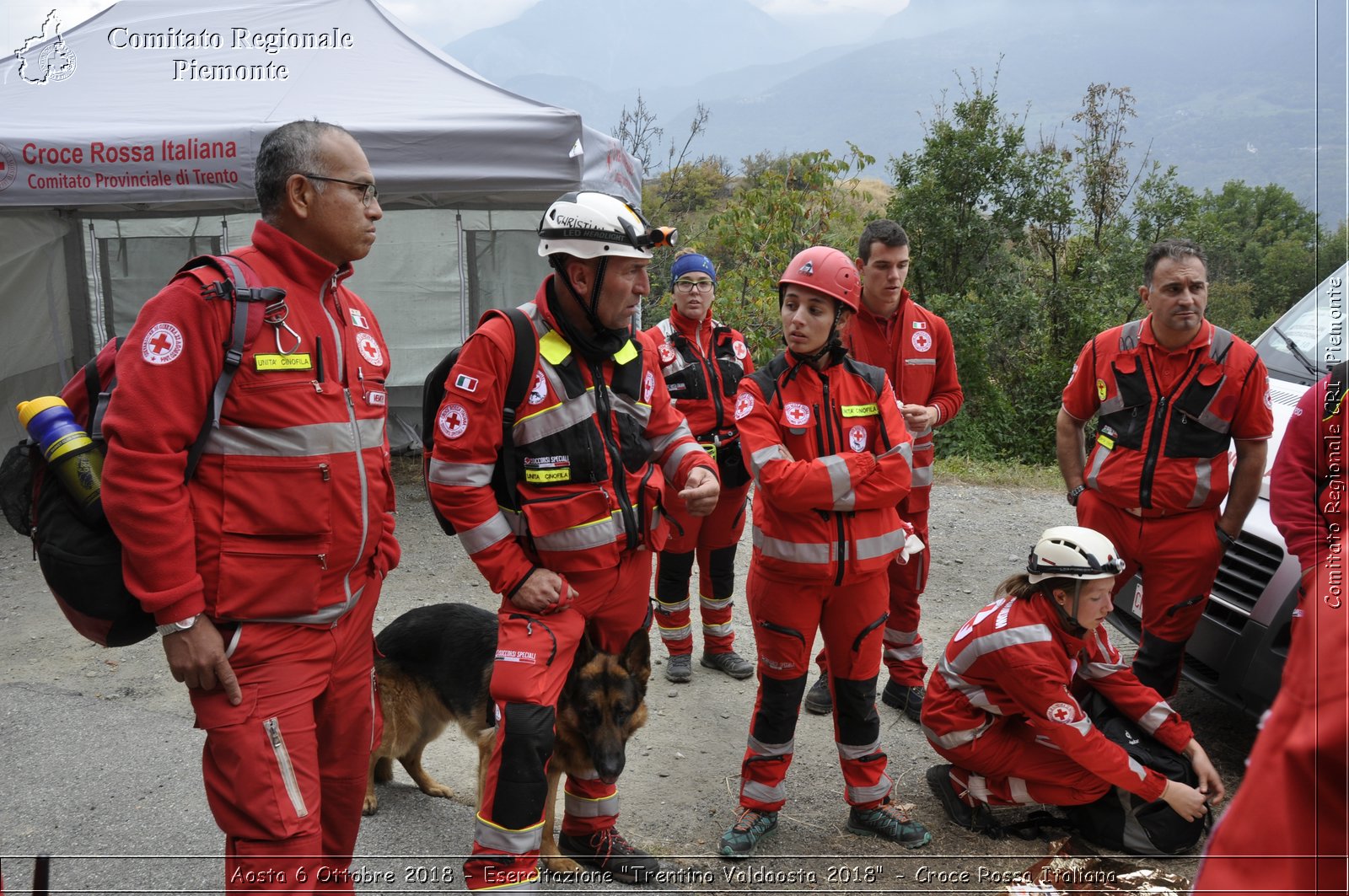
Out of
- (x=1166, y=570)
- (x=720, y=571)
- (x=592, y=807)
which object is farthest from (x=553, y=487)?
(x=1166, y=570)

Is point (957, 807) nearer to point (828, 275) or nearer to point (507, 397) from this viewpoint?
point (828, 275)

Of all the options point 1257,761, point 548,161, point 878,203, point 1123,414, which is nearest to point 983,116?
point 548,161

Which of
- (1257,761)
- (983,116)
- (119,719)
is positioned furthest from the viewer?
(983,116)

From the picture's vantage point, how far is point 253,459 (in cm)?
256

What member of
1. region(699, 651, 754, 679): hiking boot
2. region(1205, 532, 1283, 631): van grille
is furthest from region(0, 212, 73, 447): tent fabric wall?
region(1205, 532, 1283, 631): van grille

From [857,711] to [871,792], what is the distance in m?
0.39

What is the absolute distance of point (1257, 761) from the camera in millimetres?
1059

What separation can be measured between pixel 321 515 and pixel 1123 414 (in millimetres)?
3825

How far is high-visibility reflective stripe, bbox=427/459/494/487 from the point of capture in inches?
119

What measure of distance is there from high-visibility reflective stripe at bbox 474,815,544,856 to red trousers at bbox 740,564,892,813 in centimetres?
132

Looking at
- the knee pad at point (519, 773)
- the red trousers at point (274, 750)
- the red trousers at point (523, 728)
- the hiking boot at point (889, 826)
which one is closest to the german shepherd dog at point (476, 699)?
the red trousers at point (523, 728)

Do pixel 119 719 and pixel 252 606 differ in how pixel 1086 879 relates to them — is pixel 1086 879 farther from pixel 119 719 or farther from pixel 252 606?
pixel 119 719

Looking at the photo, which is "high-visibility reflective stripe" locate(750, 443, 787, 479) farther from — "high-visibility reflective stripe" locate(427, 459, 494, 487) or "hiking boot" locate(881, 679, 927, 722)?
"hiking boot" locate(881, 679, 927, 722)

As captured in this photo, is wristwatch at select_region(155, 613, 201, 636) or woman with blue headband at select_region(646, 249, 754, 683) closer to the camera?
wristwatch at select_region(155, 613, 201, 636)
